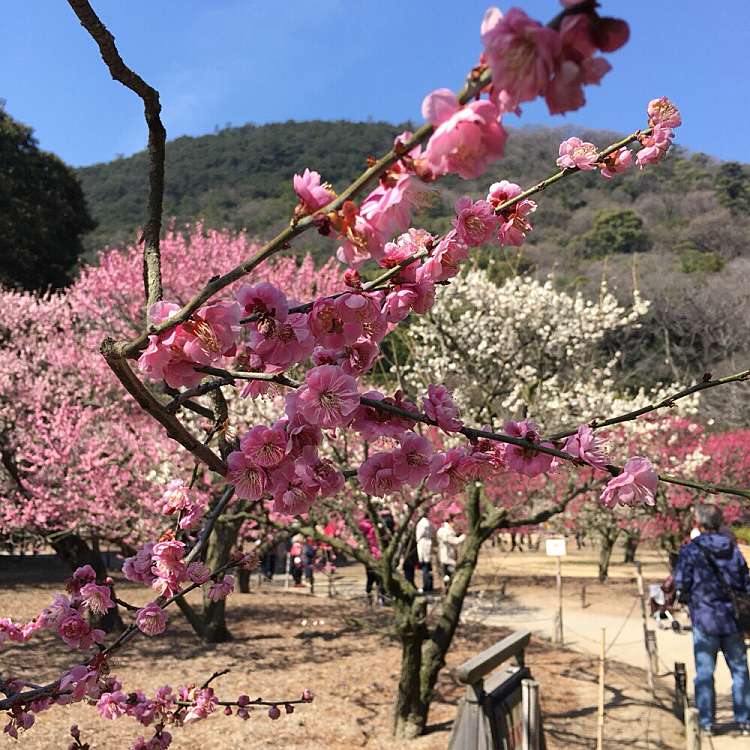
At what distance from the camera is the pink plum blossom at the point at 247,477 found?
133 cm

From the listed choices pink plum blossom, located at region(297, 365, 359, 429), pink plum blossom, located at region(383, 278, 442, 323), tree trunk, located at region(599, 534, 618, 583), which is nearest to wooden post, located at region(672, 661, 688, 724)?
pink plum blossom, located at region(383, 278, 442, 323)

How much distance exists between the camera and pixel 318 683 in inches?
265

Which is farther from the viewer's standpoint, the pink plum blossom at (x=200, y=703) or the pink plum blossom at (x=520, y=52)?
the pink plum blossom at (x=200, y=703)

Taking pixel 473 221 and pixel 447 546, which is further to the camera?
pixel 447 546

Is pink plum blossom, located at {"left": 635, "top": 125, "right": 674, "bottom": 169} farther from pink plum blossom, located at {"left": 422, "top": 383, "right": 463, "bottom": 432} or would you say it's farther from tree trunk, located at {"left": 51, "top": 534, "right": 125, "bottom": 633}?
tree trunk, located at {"left": 51, "top": 534, "right": 125, "bottom": 633}

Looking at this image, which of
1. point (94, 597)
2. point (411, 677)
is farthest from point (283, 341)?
point (411, 677)

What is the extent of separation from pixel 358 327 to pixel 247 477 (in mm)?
377

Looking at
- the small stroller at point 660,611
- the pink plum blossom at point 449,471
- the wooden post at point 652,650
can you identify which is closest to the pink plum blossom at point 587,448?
the pink plum blossom at point 449,471

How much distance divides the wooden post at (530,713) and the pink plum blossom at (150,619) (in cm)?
315

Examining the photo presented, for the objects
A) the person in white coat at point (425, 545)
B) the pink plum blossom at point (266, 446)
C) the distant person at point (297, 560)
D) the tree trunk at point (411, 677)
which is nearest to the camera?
the pink plum blossom at point (266, 446)

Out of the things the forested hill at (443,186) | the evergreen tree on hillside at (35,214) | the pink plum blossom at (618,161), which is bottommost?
the pink plum blossom at (618,161)

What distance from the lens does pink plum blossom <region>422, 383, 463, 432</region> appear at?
4.54 ft

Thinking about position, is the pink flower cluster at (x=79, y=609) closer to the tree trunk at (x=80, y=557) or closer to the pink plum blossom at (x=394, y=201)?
the pink plum blossom at (x=394, y=201)

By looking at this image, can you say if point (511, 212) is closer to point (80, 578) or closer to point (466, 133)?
point (466, 133)
